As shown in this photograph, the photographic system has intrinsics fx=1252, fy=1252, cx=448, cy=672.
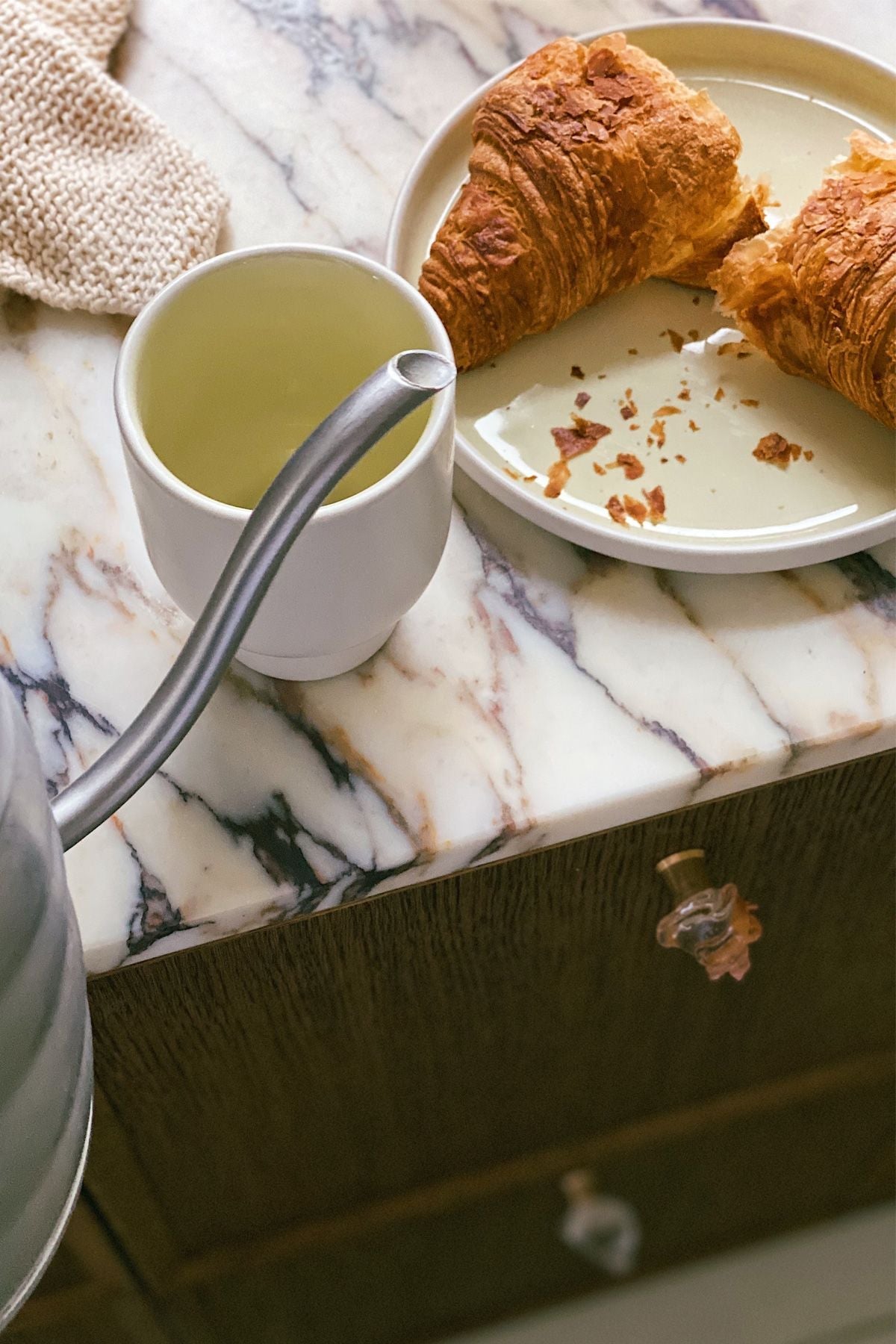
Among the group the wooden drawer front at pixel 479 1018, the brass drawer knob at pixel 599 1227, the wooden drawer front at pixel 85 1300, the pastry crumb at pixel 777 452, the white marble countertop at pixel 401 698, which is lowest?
the brass drawer knob at pixel 599 1227

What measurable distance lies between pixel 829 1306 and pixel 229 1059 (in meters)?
0.83

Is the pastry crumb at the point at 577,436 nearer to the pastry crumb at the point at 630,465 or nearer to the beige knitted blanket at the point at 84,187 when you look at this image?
the pastry crumb at the point at 630,465

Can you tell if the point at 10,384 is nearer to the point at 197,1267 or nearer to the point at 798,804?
the point at 798,804

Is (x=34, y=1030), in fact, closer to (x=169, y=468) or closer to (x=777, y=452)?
(x=169, y=468)

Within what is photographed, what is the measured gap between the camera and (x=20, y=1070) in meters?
0.30

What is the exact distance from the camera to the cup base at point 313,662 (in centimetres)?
47

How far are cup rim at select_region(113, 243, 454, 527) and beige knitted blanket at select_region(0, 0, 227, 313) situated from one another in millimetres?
131

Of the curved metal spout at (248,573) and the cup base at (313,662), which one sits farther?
the cup base at (313,662)

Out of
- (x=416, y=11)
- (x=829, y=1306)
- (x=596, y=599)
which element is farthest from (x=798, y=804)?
(x=829, y=1306)

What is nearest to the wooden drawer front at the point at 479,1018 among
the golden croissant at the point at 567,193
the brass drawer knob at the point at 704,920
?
the brass drawer knob at the point at 704,920

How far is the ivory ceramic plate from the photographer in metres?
0.52

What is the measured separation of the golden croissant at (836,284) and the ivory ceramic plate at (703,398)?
0.08 feet

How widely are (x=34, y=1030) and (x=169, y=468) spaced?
9.2 inches

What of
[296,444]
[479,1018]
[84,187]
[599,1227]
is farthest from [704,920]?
[599,1227]
